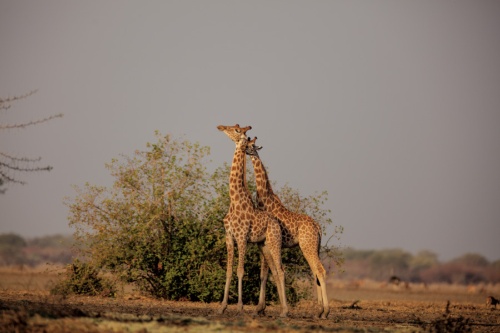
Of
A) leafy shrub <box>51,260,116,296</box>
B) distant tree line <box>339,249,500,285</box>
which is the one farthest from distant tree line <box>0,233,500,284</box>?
leafy shrub <box>51,260,116,296</box>

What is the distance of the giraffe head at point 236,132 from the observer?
22.1m

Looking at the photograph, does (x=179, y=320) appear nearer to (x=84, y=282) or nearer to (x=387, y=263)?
(x=84, y=282)

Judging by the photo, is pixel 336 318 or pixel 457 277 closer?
pixel 336 318

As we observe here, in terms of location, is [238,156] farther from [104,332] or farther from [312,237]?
[104,332]

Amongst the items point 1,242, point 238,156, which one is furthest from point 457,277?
point 238,156

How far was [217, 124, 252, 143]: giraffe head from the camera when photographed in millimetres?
22109

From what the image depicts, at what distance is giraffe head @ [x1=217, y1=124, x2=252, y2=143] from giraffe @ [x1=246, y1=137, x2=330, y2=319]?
1.00 ft

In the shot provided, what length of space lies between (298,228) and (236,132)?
2973 mm

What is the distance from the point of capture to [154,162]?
89.5 feet

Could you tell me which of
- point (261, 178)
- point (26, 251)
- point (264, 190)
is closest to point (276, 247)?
point (264, 190)

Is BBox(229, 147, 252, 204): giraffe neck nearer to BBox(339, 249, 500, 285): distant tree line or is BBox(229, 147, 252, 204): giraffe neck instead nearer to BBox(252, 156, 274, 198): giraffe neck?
BBox(252, 156, 274, 198): giraffe neck

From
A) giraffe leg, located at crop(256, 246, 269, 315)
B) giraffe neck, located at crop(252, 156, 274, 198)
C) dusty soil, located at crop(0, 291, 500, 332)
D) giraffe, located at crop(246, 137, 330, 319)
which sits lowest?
dusty soil, located at crop(0, 291, 500, 332)

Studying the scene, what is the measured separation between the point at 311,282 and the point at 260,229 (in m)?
7.07

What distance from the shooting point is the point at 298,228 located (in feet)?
72.7
